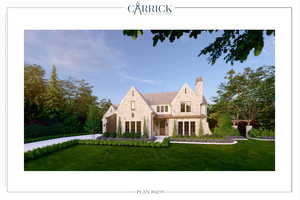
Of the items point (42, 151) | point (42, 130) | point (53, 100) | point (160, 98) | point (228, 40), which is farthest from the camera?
point (160, 98)

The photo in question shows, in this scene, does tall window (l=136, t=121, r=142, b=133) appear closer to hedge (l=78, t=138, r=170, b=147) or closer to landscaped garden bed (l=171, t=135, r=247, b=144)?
hedge (l=78, t=138, r=170, b=147)

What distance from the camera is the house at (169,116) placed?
1291 cm

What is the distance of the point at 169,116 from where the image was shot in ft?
45.9

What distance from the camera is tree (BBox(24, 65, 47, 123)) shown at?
563 inches

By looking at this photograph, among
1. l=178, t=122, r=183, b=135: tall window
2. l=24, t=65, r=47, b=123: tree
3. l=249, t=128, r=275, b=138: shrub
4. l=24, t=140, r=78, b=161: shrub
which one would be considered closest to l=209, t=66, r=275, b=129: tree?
l=249, t=128, r=275, b=138: shrub

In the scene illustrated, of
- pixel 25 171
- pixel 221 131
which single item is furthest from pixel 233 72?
pixel 25 171

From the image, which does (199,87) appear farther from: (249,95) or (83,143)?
(83,143)

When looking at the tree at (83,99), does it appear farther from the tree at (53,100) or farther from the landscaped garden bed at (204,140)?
the landscaped garden bed at (204,140)

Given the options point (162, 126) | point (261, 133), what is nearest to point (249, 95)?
point (261, 133)
